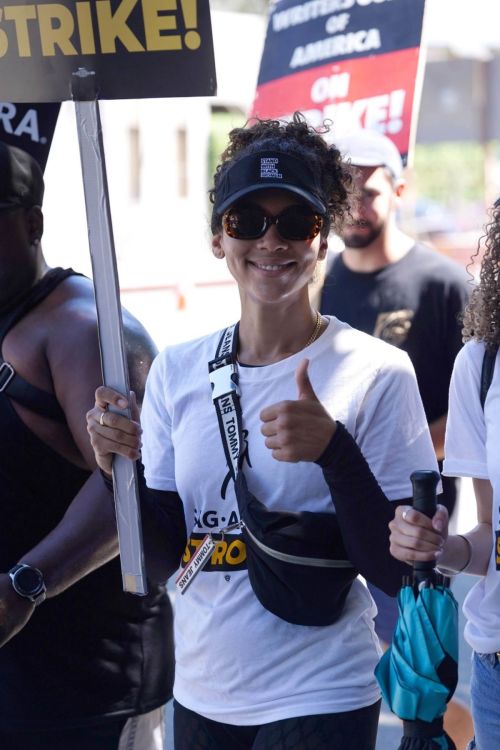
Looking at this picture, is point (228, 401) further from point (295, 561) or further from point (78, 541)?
point (78, 541)

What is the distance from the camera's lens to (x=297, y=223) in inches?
105

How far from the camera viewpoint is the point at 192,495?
2.73 meters

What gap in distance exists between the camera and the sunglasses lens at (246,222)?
2674 mm

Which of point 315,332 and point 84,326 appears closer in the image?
point 315,332

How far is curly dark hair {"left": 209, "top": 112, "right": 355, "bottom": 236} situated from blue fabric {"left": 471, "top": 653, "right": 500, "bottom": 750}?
1.00 meters

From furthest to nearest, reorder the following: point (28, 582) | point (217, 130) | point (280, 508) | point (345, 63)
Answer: point (217, 130) < point (345, 63) < point (28, 582) < point (280, 508)

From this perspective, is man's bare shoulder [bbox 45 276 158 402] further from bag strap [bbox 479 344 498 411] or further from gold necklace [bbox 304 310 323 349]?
bag strap [bbox 479 344 498 411]

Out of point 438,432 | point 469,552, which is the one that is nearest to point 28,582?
point 469,552

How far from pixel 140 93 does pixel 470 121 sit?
39832 mm

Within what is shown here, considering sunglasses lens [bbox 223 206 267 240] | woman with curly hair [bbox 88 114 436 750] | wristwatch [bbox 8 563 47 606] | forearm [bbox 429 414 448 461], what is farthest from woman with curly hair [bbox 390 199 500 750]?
forearm [bbox 429 414 448 461]

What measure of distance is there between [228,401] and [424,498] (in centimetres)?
56

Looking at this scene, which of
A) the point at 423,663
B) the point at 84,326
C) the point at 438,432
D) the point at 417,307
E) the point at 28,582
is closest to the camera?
the point at 423,663

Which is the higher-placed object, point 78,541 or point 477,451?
point 477,451

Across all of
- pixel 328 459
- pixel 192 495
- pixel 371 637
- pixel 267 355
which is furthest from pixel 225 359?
pixel 371 637
